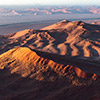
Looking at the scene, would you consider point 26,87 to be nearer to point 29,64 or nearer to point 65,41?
point 29,64

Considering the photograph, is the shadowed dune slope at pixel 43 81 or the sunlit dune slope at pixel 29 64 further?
the sunlit dune slope at pixel 29 64

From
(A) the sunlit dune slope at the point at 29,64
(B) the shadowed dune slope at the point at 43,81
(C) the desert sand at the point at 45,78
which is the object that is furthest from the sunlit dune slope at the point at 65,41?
(B) the shadowed dune slope at the point at 43,81

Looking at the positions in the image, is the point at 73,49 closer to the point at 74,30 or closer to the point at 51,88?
the point at 74,30

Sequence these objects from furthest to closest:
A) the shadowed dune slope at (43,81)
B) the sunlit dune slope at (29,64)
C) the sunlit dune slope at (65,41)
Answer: the sunlit dune slope at (65,41) < the sunlit dune slope at (29,64) < the shadowed dune slope at (43,81)

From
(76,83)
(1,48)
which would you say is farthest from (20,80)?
(1,48)

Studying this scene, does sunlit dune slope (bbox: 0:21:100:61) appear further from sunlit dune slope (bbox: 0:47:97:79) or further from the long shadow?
the long shadow

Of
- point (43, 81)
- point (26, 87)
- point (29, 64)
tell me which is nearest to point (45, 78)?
point (43, 81)

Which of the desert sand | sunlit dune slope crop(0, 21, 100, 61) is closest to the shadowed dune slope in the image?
the desert sand

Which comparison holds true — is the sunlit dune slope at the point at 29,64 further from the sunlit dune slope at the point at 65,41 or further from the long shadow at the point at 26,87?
the sunlit dune slope at the point at 65,41

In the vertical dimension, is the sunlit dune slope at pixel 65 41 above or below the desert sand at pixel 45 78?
below
